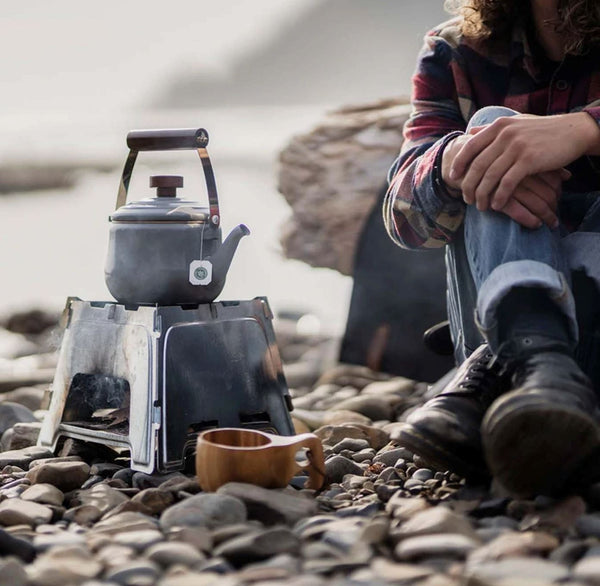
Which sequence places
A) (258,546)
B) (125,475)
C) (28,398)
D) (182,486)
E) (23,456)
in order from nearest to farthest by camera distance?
(258,546) < (182,486) < (125,475) < (23,456) < (28,398)

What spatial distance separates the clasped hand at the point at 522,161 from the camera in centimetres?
216

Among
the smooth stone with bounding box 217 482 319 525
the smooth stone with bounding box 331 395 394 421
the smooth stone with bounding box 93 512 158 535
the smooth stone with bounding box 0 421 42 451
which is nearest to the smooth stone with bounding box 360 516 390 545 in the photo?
the smooth stone with bounding box 217 482 319 525

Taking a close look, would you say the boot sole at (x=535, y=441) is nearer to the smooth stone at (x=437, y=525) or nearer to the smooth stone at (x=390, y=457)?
the smooth stone at (x=437, y=525)

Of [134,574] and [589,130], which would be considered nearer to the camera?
[134,574]

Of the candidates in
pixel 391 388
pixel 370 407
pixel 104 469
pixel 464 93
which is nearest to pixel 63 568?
pixel 104 469

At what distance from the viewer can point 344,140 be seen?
462 centimetres

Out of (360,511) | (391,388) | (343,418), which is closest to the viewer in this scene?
(360,511)

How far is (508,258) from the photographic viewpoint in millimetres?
2105

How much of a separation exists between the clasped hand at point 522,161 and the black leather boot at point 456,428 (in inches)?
13.8

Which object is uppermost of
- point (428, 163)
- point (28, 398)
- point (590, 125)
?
point (590, 125)

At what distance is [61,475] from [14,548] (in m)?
0.63

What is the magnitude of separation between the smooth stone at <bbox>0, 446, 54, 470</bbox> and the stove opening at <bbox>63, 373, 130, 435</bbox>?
0.47ft

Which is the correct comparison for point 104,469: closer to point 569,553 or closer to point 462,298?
point 462,298

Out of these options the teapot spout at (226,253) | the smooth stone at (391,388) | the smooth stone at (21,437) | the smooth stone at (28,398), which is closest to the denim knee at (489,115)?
the teapot spout at (226,253)
